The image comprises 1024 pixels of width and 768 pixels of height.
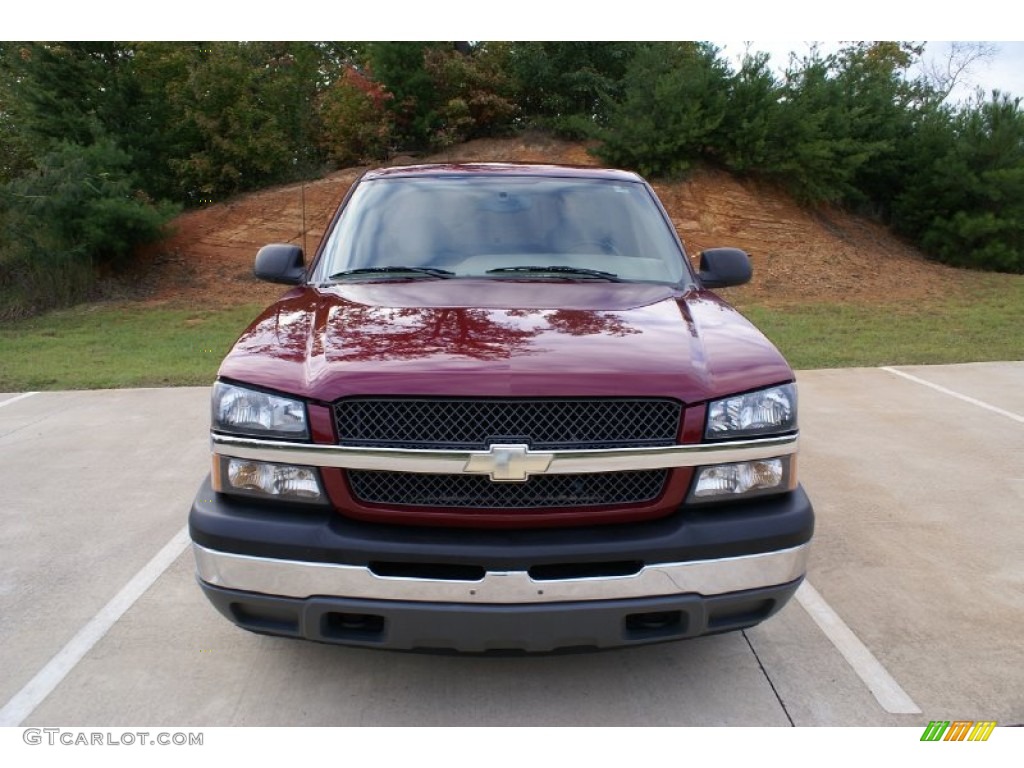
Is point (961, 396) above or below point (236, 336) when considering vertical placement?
above

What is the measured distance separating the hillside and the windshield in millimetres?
11579

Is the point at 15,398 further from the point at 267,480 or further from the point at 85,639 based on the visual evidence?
the point at 267,480

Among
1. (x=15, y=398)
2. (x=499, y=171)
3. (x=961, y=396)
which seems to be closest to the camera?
(x=499, y=171)

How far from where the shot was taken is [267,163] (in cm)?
1911

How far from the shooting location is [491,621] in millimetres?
2605

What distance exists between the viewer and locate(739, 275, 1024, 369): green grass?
33.5ft

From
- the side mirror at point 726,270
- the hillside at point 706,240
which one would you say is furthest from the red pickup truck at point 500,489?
the hillside at point 706,240

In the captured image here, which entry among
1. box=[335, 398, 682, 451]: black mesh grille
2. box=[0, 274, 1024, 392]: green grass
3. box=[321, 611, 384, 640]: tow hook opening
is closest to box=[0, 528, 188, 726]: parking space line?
box=[321, 611, 384, 640]: tow hook opening

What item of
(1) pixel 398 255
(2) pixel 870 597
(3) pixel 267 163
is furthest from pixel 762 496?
(3) pixel 267 163

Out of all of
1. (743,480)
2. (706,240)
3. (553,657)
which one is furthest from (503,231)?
(706,240)

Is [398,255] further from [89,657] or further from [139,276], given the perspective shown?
[139,276]

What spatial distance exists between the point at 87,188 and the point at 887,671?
52.6ft

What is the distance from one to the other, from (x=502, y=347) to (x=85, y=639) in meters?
2.14

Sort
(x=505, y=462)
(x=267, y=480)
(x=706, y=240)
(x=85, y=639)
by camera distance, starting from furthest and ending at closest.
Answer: (x=706, y=240), (x=85, y=639), (x=267, y=480), (x=505, y=462)
